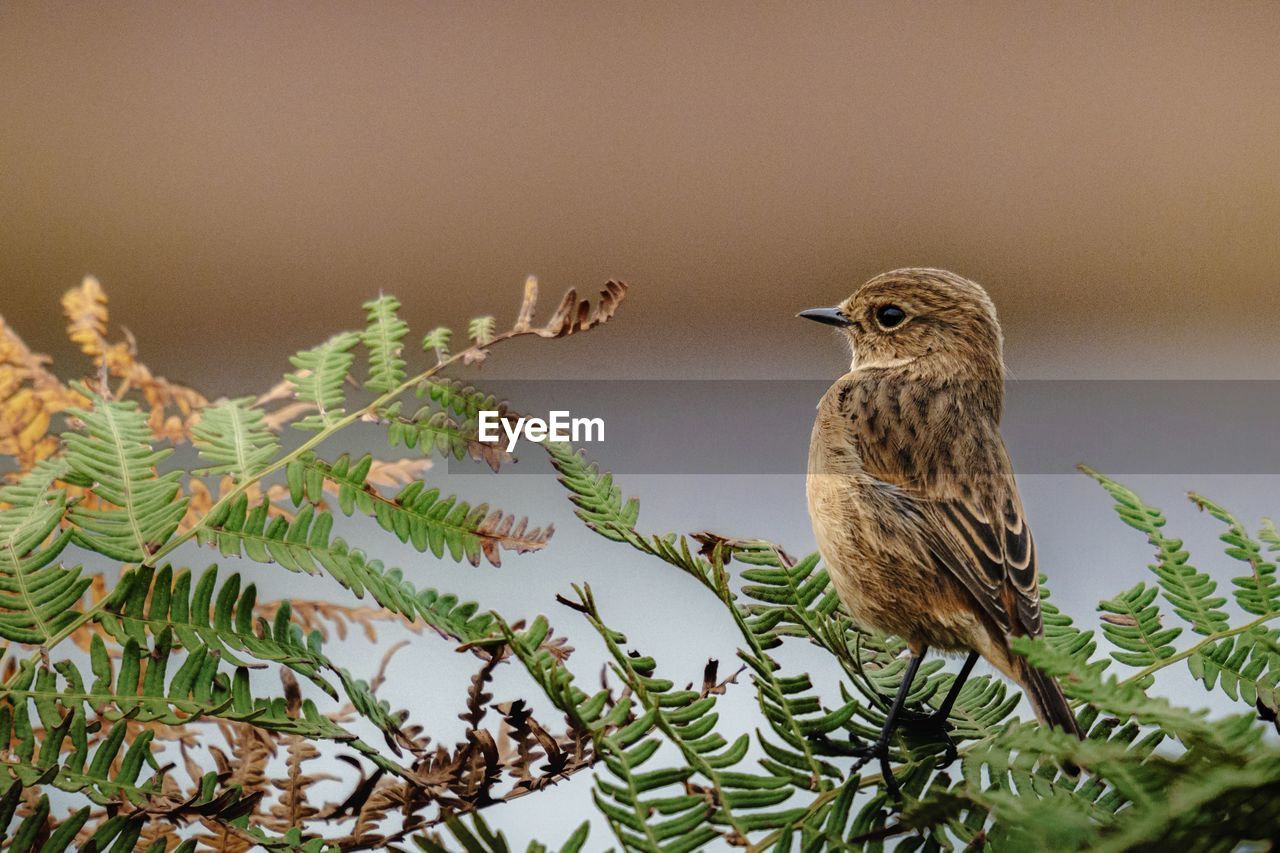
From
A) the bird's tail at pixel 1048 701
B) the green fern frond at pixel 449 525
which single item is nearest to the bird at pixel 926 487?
the bird's tail at pixel 1048 701

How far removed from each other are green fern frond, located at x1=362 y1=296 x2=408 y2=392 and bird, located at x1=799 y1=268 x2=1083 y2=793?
17 cm

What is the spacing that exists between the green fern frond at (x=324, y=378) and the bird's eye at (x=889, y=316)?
17.3 inches

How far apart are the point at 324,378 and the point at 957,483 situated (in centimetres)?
36

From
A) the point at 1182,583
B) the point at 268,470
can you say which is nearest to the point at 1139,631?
the point at 1182,583

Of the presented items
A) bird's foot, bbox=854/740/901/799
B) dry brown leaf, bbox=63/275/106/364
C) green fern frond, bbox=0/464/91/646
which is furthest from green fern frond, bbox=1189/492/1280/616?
dry brown leaf, bbox=63/275/106/364

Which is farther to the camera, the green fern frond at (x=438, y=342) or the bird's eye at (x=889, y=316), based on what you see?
the bird's eye at (x=889, y=316)

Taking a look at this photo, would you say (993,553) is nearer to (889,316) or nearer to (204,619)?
(889,316)

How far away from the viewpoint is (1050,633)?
0.40m

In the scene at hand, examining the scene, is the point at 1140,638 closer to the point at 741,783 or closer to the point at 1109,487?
the point at 1109,487

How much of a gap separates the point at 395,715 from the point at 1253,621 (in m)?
0.25

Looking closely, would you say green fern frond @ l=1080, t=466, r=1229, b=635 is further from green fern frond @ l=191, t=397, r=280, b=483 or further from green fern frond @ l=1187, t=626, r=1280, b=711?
green fern frond @ l=191, t=397, r=280, b=483

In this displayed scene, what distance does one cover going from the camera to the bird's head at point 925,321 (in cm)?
73

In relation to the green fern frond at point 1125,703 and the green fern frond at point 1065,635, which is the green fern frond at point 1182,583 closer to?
the green fern frond at point 1065,635

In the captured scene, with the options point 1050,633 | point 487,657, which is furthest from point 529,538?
point 1050,633
